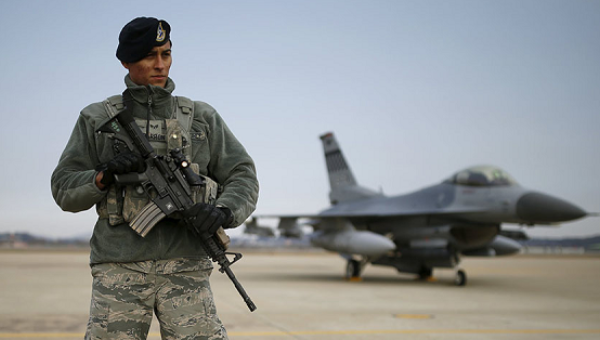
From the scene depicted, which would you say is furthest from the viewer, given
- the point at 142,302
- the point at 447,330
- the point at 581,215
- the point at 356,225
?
the point at 356,225

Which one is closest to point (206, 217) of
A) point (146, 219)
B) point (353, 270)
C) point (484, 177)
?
point (146, 219)

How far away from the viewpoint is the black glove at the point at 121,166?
2.18 m

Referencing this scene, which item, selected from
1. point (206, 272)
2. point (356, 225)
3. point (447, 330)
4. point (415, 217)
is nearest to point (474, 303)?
point (447, 330)

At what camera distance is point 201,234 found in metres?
2.31

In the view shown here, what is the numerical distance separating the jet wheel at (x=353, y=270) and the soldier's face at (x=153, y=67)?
13.8 metres

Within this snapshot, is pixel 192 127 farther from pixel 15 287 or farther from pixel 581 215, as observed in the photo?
pixel 581 215

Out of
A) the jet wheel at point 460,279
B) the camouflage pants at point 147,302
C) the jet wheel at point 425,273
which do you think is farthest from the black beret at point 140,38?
the jet wheel at point 425,273

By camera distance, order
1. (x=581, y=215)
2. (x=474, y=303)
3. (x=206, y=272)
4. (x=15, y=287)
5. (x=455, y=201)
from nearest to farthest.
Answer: (x=206, y=272), (x=474, y=303), (x=15, y=287), (x=581, y=215), (x=455, y=201)

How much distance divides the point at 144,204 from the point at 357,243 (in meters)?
12.4

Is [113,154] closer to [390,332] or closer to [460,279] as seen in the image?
[390,332]

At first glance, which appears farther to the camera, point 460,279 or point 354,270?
point 354,270

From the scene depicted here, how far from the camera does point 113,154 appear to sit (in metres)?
2.41

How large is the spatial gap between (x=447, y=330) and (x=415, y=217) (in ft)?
27.6

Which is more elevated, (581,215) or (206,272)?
(206,272)
